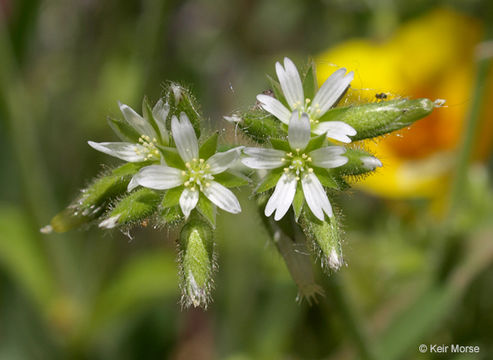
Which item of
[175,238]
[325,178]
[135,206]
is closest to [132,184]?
[135,206]

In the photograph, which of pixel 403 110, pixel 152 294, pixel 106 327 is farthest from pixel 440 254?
pixel 106 327

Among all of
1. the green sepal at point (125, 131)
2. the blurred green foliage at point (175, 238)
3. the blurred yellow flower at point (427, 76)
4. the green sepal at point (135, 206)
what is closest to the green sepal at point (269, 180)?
the green sepal at point (135, 206)

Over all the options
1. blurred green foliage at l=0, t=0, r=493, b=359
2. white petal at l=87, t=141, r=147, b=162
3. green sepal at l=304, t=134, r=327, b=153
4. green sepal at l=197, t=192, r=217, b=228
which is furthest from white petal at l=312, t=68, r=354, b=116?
blurred green foliage at l=0, t=0, r=493, b=359

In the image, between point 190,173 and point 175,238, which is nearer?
point 190,173

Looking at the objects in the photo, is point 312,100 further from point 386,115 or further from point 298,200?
point 298,200

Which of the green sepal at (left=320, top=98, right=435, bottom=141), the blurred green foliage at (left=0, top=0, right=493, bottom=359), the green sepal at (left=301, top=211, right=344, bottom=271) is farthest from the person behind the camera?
the blurred green foliage at (left=0, top=0, right=493, bottom=359)

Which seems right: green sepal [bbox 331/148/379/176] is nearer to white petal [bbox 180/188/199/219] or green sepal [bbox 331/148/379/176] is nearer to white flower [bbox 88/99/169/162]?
white petal [bbox 180/188/199/219]

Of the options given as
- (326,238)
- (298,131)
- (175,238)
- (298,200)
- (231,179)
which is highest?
(298,131)
